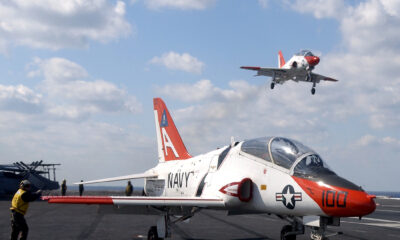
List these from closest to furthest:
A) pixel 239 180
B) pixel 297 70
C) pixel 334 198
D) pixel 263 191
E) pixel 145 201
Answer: pixel 334 198 < pixel 263 191 < pixel 239 180 < pixel 145 201 < pixel 297 70

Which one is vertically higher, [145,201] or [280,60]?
[280,60]

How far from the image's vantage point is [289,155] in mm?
9844

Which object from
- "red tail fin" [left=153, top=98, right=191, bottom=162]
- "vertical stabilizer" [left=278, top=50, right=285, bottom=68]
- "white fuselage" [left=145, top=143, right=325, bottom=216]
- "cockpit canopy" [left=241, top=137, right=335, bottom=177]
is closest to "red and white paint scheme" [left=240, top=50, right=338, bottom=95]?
"vertical stabilizer" [left=278, top=50, right=285, bottom=68]

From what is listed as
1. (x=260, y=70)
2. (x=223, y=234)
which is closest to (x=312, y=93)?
(x=260, y=70)

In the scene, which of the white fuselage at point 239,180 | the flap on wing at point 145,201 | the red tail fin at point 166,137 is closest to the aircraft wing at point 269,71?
the red tail fin at point 166,137

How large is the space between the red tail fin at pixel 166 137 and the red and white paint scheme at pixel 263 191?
10.2ft

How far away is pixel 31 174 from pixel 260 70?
82.7 feet

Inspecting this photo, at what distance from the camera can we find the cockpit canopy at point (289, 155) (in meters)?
9.30

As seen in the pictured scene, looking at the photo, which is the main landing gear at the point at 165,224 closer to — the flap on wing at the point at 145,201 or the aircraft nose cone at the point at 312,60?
the flap on wing at the point at 145,201

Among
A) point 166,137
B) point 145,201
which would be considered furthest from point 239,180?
point 166,137

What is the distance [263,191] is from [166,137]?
324 inches

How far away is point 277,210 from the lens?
9.71 metres

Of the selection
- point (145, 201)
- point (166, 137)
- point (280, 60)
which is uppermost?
point (280, 60)

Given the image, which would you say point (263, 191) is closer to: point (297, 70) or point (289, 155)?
point (289, 155)
